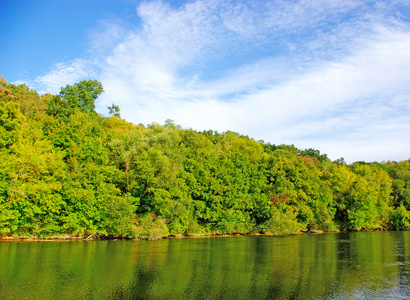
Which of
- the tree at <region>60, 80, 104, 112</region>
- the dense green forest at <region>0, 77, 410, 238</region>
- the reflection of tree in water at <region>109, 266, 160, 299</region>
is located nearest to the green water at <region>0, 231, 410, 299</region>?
the reflection of tree in water at <region>109, 266, 160, 299</region>

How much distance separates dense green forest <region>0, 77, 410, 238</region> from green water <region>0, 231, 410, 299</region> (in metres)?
13.5

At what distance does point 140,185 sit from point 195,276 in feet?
104

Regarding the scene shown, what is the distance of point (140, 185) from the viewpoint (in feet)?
170

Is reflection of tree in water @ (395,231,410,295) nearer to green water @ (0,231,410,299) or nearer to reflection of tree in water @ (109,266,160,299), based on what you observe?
green water @ (0,231,410,299)

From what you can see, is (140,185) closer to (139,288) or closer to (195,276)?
(195,276)

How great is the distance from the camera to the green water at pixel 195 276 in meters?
17.6

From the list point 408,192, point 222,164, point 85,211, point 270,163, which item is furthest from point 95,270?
point 408,192

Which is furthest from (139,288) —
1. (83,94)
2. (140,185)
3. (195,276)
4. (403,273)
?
(83,94)

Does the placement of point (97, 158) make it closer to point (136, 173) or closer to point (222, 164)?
point (136, 173)

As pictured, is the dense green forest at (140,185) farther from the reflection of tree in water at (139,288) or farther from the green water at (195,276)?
the reflection of tree in water at (139,288)

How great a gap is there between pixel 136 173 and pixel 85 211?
398 inches

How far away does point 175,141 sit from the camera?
5844 centimetres

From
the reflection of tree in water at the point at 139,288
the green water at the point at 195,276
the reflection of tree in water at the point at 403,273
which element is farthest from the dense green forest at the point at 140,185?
the reflection of tree in water at the point at 403,273

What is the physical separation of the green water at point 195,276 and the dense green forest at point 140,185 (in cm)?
1351
